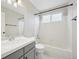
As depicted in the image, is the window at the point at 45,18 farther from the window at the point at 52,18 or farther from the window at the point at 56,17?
the window at the point at 56,17

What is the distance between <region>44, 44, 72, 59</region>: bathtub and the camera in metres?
2.55

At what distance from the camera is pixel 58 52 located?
9.37 feet

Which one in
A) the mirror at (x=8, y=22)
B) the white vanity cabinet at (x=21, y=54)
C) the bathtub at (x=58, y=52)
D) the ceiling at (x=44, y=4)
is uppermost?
the ceiling at (x=44, y=4)

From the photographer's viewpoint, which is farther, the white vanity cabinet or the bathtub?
the bathtub

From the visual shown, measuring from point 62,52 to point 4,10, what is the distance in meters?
2.53

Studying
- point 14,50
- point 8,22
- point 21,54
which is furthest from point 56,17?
point 14,50

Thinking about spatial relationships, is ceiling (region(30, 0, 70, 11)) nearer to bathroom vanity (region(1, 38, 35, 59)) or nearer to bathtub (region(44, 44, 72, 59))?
bathtub (region(44, 44, 72, 59))

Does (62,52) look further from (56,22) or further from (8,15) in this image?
(8,15)

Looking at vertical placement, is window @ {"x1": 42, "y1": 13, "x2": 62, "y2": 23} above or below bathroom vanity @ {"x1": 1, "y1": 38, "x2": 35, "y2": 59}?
above

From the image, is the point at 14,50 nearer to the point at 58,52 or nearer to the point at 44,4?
the point at 58,52

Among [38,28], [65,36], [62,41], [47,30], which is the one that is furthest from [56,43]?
[38,28]

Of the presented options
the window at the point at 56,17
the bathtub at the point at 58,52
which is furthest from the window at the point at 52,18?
the bathtub at the point at 58,52

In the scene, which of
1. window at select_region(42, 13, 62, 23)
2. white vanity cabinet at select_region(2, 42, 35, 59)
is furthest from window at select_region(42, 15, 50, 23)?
white vanity cabinet at select_region(2, 42, 35, 59)

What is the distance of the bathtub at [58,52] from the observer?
2.55 m
